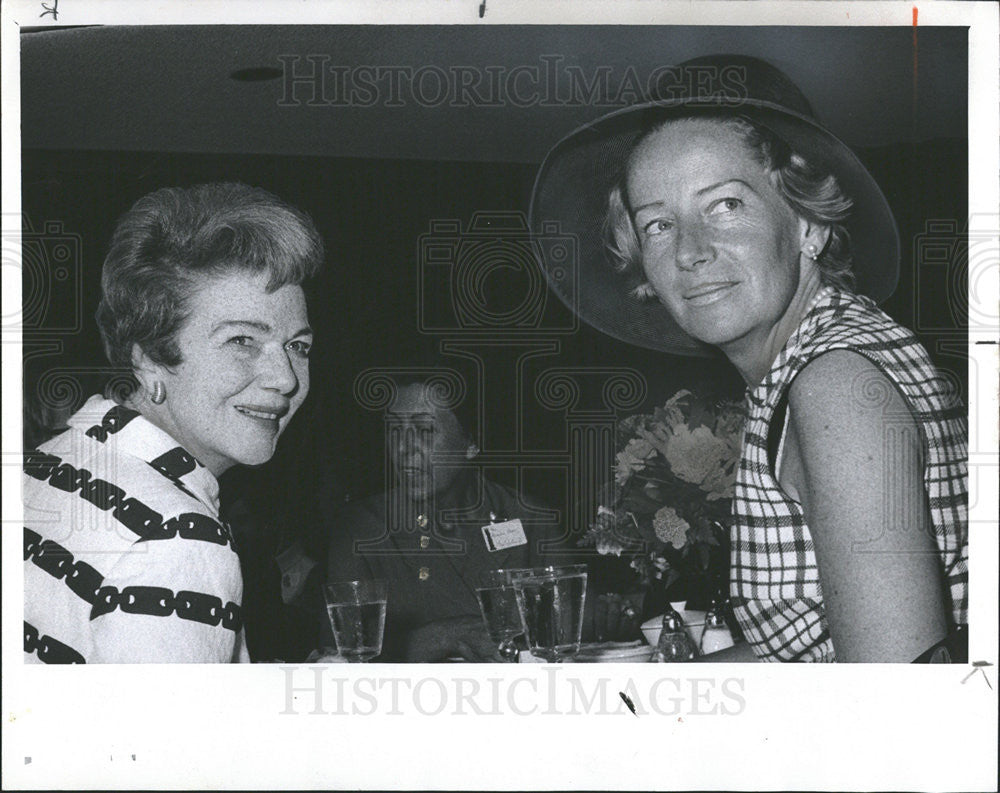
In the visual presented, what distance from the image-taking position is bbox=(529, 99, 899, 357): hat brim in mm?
3174

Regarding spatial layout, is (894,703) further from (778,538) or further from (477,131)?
(477,131)

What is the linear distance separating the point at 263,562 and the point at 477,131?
1.20m

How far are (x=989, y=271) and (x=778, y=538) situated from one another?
0.87m

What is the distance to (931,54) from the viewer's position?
319 centimetres

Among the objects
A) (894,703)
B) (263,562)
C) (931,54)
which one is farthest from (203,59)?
(894,703)

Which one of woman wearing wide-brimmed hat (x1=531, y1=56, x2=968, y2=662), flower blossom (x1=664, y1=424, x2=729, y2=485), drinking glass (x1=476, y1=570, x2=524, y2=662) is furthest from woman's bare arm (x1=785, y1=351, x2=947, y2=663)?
drinking glass (x1=476, y1=570, x2=524, y2=662)

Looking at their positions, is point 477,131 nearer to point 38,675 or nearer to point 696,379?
point 696,379

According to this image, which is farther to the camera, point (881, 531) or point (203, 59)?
point (203, 59)

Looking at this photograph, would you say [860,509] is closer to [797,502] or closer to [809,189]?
[797,502]

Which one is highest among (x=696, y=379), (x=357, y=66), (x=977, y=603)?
(x=357, y=66)

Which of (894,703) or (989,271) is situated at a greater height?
(989,271)

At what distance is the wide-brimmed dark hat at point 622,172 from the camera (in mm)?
3158

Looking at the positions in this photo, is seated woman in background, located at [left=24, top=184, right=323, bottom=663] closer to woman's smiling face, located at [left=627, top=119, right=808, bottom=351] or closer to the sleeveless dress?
woman's smiling face, located at [left=627, top=119, right=808, bottom=351]

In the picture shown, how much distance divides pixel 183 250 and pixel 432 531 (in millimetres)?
931
